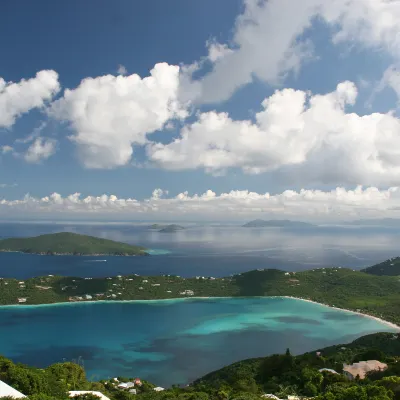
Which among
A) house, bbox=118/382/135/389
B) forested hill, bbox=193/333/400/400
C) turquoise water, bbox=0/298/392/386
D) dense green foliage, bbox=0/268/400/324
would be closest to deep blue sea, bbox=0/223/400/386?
turquoise water, bbox=0/298/392/386

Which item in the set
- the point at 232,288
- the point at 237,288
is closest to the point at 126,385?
the point at 232,288

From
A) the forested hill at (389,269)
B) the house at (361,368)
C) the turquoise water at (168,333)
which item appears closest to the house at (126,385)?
the turquoise water at (168,333)

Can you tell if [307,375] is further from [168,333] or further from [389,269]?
[389,269]

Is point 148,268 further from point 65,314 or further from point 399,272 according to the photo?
point 399,272

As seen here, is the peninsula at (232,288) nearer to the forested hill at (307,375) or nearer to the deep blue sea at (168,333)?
the deep blue sea at (168,333)

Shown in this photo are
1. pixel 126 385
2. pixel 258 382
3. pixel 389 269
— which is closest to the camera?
pixel 258 382

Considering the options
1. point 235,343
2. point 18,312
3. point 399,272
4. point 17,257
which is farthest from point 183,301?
point 17,257
